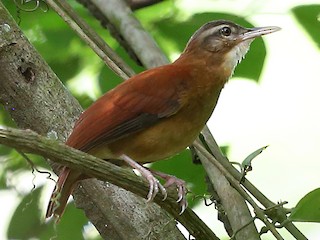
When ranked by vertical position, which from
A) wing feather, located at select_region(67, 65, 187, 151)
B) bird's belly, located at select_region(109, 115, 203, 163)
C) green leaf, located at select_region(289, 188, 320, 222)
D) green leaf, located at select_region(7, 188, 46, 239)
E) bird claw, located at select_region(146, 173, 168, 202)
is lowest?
green leaf, located at select_region(289, 188, 320, 222)

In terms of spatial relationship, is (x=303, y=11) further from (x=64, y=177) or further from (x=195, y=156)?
(x=64, y=177)

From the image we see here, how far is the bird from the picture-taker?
2533 mm

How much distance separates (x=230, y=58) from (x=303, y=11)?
15.3 inches

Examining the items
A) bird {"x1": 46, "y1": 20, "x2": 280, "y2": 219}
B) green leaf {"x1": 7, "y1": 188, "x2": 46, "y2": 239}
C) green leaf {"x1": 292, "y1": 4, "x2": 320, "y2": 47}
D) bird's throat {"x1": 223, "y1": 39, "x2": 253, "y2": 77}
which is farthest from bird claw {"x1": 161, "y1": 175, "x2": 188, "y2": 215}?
green leaf {"x1": 292, "y1": 4, "x2": 320, "y2": 47}

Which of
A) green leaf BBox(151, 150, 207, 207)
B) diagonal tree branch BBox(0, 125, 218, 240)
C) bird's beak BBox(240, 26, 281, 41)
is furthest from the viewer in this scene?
green leaf BBox(151, 150, 207, 207)

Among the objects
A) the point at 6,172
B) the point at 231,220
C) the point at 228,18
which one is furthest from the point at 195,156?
the point at 6,172

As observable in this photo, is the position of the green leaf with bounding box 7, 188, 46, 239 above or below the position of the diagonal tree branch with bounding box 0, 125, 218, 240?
above

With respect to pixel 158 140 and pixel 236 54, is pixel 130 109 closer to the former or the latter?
pixel 158 140

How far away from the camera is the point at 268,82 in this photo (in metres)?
4.12

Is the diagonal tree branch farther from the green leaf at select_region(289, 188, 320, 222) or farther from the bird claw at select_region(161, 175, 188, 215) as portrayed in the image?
the green leaf at select_region(289, 188, 320, 222)

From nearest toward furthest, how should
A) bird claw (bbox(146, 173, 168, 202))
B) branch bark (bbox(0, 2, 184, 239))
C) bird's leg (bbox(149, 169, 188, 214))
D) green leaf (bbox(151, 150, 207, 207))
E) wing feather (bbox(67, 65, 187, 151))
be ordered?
bird claw (bbox(146, 173, 168, 202)) < bird's leg (bbox(149, 169, 188, 214)) < wing feather (bbox(67, 65, 187, 151)) < branch bark (bbox(0, 2, 184, 239)) < green leaf (bbox(151, 150, 207, 207))

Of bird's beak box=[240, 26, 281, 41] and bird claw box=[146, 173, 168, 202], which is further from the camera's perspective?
bird's beak box=[240, 26, 281, 41]

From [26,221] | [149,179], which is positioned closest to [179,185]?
[149,179]

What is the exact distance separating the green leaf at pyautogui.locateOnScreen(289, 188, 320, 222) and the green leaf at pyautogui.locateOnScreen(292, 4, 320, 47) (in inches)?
35.2
